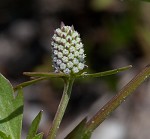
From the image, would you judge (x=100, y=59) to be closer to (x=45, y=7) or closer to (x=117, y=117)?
(x=117, y=117)

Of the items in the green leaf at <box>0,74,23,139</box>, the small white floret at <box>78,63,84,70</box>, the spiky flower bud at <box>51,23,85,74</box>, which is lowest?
the green leaf at <box>0,74,23,139</box>

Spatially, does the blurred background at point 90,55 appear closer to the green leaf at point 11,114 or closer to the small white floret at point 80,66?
the green leaf at point 11,114

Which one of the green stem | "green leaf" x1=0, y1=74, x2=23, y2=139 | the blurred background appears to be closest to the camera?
the green stem

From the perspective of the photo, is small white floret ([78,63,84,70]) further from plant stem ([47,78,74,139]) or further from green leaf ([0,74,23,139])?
green leaf ([0,74,23,139])

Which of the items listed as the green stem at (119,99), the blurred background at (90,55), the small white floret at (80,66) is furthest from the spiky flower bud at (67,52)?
the blurred background at (90,55)

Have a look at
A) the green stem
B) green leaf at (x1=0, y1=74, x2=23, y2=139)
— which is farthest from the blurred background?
the green stem

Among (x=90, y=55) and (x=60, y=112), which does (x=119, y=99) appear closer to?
(x=60, y=112)
